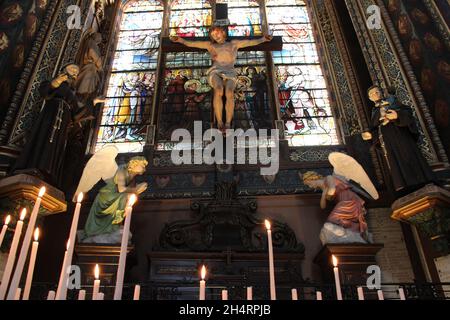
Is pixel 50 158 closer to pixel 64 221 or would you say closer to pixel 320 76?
pixel 64 221

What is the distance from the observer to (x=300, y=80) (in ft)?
34.4

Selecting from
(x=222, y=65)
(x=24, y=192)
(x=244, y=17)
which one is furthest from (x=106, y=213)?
(x=244, y=17)

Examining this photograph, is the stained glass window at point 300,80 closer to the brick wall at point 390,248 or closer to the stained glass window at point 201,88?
the stained glass window at point 201,88

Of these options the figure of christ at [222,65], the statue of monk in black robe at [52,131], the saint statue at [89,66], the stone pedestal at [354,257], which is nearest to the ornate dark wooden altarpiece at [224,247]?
the stone pedestal at [354,257]

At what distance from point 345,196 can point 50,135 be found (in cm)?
476

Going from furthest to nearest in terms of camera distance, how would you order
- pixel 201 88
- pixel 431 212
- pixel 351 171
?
pixel 201 88 → pixel 351 171 → pixel 431 212

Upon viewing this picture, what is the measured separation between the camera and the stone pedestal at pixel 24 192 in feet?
20.4

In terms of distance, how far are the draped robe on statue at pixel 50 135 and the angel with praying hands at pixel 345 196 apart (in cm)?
407

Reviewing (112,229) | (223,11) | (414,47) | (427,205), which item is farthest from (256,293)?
(223,11)

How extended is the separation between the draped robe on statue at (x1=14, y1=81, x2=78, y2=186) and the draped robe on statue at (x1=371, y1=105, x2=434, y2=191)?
5.09 m

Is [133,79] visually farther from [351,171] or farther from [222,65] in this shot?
[351,171]

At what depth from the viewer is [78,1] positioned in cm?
994

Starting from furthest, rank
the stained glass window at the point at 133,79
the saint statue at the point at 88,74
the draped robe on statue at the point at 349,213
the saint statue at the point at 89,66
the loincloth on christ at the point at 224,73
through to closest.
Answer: the stained glass window at the point at 133,79 < the saint statue at the point at 89,66 < the loincloth on christ at the point at 224,73 < the saint statue at the point at 88,74 < the draped robe on statue at the point at 349,213

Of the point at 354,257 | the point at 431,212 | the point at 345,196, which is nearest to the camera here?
the point at 431,212
